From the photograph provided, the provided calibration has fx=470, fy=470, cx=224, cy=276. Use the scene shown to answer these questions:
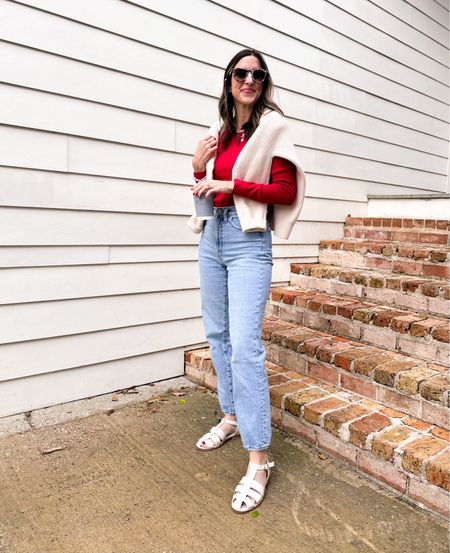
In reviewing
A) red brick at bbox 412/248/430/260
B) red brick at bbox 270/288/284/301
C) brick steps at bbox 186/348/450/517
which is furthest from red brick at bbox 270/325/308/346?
red brick at bbox 412/248/430/260

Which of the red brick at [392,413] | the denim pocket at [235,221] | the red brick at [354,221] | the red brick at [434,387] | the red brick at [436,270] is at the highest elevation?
the red brick at [354,221]

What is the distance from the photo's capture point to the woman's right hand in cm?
184

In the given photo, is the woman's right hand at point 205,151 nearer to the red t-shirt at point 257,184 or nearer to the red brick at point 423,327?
the red t-shirt at point 257,184

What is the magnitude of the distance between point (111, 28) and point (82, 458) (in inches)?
84.3

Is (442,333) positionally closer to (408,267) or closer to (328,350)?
(328,350)

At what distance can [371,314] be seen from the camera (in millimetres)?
2674

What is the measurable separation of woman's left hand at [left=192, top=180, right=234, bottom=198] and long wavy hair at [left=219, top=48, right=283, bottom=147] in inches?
9.2

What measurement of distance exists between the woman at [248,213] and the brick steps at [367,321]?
1022 mm

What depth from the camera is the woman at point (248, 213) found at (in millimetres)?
1768

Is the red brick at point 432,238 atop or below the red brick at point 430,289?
atop

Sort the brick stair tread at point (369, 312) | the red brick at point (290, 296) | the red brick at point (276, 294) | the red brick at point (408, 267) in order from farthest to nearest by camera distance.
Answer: the red brick at point (276, 294) < the red brick at point (290, 296) < the red brick at point (408, 267) < the brick stair tread at point (369, 312)

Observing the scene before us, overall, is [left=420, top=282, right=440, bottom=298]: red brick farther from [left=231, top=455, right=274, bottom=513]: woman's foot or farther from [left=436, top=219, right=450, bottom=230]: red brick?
[left=231, top=455, right=274, bottom=513]: woman's foot

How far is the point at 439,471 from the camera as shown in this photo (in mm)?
1686

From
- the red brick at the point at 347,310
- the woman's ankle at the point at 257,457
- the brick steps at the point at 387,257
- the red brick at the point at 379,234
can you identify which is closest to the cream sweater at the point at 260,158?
the woman's ankle at the point at 257,457
